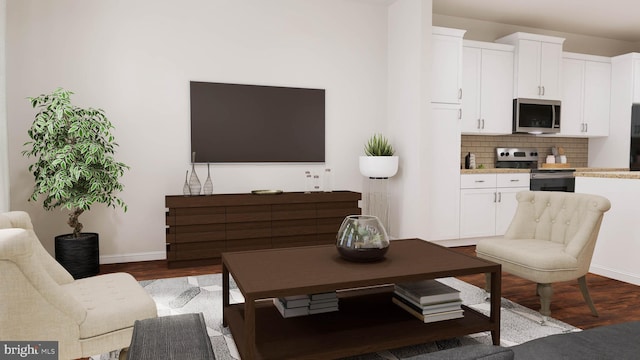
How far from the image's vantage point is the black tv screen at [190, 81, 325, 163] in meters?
4.67

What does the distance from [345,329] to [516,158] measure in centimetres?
483

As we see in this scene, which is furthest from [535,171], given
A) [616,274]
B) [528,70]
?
[616,274]

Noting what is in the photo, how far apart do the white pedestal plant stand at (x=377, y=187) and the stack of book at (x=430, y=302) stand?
2.49 m

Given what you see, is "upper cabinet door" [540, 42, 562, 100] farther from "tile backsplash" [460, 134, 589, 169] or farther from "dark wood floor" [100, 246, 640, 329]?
"dark wood floor" [100, 246, 640, 329]

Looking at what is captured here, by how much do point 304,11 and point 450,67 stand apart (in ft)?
6.04

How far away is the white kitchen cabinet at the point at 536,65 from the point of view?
5.58m

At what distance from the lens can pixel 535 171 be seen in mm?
5523

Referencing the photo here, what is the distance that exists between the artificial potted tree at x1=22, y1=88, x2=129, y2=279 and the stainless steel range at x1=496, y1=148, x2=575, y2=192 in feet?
15.9

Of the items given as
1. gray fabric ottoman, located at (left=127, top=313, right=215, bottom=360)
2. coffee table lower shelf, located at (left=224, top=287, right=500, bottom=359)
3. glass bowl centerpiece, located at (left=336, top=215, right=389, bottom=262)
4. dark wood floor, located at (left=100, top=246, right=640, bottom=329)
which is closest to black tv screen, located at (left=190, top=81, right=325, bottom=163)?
dark wood floor, located at (left=100, top=246, right=640, bottom=329)

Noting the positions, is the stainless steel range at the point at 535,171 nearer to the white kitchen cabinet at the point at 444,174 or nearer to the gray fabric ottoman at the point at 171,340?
the white kitchen cabinet at the point at 444,174

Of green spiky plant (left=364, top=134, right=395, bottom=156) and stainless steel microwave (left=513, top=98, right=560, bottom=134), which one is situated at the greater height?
stainless steel microwave (left=513, top=98, right=560, bottom=134)

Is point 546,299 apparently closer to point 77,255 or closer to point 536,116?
point 536,116

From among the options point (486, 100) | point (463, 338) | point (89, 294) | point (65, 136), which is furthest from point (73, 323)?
point (486, 100)

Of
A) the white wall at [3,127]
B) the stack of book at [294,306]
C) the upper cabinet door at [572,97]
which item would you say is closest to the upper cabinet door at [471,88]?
the upper cabinet door at [572,97]
